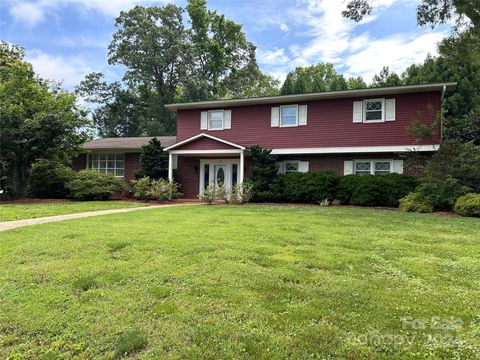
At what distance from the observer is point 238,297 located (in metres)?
4.07

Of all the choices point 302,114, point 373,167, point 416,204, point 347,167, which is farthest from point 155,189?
point 416,204

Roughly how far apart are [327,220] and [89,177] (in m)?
13.2

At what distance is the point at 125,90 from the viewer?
1560 inches

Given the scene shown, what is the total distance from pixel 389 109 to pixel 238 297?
15428 millimetres

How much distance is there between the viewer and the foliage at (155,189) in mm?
17719

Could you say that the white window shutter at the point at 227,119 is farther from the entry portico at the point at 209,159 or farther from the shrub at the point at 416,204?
the shrub at the point at 416,204

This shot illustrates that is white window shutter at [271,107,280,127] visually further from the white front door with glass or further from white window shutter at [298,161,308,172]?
the white front door with glass

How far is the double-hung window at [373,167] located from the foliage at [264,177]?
13.5ft

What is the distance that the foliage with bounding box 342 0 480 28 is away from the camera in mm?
12484

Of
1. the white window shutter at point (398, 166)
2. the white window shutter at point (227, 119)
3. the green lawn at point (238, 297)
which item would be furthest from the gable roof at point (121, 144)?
the green lawn at point (238, 297)

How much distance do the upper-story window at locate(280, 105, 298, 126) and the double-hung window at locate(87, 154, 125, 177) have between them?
1010cm

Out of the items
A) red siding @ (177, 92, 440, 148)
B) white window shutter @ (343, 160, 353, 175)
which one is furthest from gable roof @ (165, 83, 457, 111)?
white window shutter @ (343, 160, 353, 175)

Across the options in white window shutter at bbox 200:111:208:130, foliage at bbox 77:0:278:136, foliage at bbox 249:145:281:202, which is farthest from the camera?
foliage at bbox 77:0:278:136

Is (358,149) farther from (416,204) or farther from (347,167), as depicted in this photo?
(416,204)
